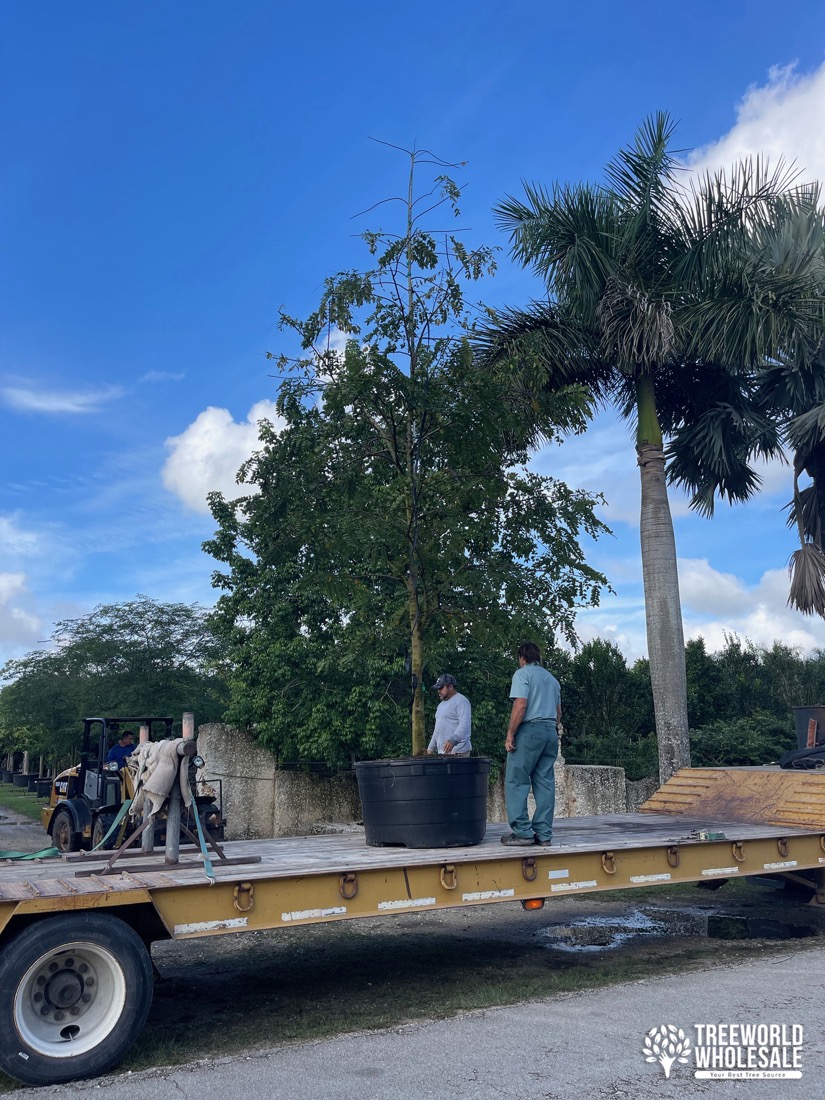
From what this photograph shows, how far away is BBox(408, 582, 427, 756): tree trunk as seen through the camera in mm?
7945

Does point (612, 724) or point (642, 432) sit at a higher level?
point (642, 432)

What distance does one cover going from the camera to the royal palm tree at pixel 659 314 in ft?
45.0

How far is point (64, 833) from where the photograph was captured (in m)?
13.5

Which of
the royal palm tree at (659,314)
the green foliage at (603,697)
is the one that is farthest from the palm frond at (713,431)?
the green foliage at (603,697)

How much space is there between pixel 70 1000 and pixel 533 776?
3701mm

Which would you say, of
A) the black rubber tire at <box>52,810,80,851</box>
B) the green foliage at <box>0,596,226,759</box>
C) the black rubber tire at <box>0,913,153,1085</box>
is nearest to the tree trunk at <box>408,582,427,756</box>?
the black rubber tire at <box>0,913,153,1085</box>

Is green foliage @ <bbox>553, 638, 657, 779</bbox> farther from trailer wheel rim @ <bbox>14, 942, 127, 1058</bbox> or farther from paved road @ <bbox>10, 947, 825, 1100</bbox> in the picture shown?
trailer wheel rim @ <bbox>14, 942, 127, 1058</bbox>

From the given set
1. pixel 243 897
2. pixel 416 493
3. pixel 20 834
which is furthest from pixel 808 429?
pixel 20 834

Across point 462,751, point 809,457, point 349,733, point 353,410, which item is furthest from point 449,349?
point 809,457

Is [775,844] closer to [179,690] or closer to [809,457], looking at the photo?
[809,457]

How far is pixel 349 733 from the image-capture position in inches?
613

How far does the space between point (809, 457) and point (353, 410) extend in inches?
440

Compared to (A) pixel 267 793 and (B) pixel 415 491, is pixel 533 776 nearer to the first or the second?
(B) pixel 415 491

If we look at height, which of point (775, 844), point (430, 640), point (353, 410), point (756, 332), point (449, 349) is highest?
point (756, 332)
